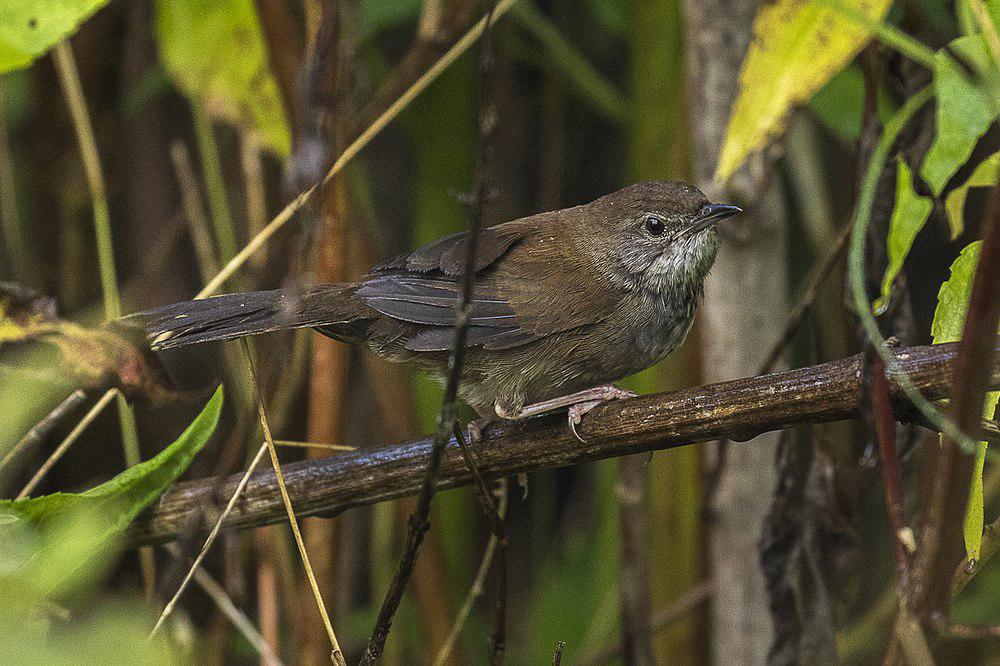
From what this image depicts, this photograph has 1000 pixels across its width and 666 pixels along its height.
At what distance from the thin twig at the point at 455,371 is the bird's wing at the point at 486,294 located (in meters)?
0.72

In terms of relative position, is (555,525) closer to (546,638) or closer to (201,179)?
(546,638)

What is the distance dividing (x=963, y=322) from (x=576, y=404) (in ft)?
2.49

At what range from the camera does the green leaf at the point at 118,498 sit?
5.35ft

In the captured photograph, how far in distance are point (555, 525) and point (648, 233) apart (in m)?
1.70

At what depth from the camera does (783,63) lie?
1.82m

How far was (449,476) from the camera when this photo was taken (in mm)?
1915

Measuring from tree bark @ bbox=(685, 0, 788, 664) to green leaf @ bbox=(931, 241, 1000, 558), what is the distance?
94 centimetres

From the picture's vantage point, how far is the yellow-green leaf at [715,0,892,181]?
5.83ft

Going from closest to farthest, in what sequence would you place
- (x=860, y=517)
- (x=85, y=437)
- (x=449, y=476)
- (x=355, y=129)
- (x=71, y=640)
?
(x=71, y=640) → (x=449, y=476) → (x=860, y=517) → (x=355, y=129) → (x=85, y=437)

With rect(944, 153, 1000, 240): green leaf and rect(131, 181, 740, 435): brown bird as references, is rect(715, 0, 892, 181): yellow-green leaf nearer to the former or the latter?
rect(944, 153, 1000, 240): green leaf

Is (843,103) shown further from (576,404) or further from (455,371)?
(455,371)

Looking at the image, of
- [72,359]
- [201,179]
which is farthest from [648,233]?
[201,179]

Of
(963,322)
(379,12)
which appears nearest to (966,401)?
(963,322)

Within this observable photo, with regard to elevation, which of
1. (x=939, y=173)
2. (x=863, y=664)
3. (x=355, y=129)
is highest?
(x=355, y=129)
